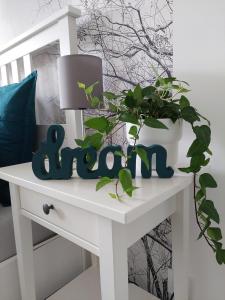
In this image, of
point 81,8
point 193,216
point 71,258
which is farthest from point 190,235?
point 81,8

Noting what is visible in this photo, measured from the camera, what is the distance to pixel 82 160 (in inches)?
25.9

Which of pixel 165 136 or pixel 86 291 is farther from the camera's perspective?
pixel 86 291

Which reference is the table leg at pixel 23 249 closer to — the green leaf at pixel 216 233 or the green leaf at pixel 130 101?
the green leaf at pixel 130 101

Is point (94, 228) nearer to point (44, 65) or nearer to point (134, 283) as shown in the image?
point (134, 283)

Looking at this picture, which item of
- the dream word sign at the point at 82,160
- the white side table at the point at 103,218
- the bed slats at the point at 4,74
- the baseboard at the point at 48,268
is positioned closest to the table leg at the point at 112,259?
the white side table at the point at 103,218

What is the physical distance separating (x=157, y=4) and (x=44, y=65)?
67cm

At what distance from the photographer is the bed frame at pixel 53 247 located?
3.10 ft

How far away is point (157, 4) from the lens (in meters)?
0.80

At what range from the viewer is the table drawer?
59 centimetres

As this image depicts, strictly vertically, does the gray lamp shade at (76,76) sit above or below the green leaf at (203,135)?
above

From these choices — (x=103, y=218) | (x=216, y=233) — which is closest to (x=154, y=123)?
(x=103, y=218)

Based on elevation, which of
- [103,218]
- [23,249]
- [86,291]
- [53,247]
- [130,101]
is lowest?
[86,291]

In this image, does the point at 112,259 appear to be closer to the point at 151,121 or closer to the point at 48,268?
the point at 151,121

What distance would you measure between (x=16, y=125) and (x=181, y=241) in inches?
30.2
